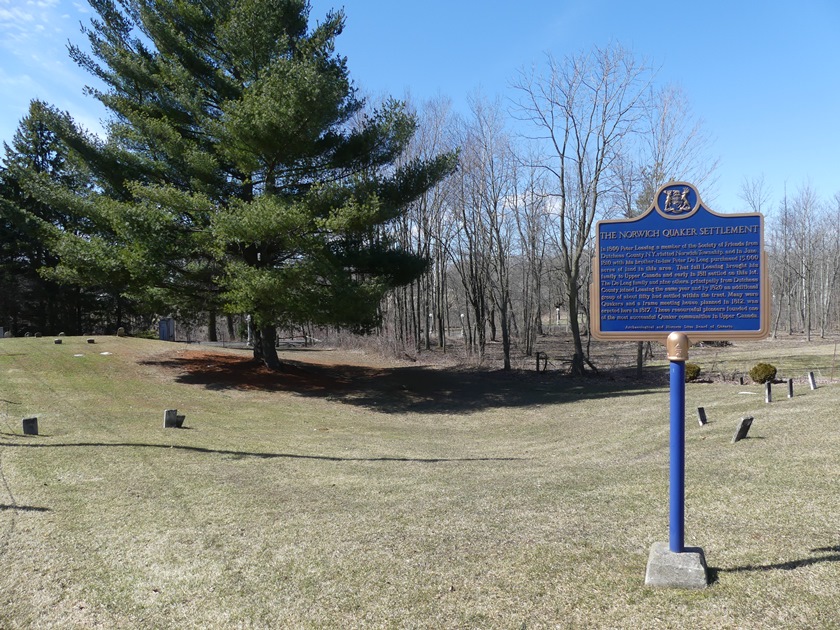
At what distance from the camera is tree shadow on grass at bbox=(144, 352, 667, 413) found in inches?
798

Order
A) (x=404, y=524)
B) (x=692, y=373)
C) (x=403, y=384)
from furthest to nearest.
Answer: (x=403, y=384), (x=692, y=373), (x=404, y=524)

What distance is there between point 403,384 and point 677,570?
19.9m

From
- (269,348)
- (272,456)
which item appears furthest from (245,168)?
(272,456)

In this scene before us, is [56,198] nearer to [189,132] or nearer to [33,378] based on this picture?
[189,132]

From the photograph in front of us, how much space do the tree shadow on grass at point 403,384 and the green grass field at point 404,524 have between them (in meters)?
6.11

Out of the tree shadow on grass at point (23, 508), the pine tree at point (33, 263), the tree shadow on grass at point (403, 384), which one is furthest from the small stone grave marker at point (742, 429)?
the pine tree at point (33, 263)

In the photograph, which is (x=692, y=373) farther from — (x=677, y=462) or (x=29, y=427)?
(x=29, y=427)

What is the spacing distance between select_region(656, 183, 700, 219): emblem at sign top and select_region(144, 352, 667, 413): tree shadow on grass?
14.6 m

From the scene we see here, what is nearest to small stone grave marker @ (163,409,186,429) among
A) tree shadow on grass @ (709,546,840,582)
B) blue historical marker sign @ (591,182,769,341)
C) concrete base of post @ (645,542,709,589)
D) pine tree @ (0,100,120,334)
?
blue historical marker sign @ (591,182,769,341)

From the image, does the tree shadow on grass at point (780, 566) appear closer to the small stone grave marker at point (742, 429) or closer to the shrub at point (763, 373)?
the small stone grave marker at point (742, 429)

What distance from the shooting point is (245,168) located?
1975 cm

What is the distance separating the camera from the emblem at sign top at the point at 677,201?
4668 mm

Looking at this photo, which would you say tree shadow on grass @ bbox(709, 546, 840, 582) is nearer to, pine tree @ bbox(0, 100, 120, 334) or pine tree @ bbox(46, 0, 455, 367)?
pine tree @ bbox(46, 0, 455, 367)

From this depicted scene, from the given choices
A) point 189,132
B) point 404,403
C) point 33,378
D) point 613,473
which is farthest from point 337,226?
point 613,473
